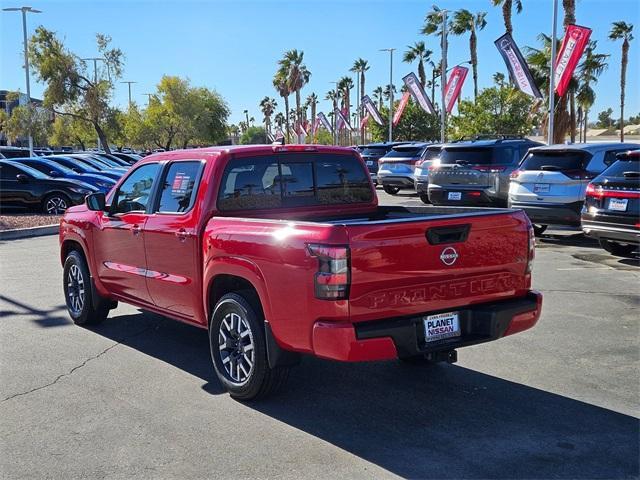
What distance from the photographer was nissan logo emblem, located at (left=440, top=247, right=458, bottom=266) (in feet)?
14.2

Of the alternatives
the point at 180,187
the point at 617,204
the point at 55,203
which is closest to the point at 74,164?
the point at 55,203

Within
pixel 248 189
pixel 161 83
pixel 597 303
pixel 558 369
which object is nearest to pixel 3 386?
pixel 248 189

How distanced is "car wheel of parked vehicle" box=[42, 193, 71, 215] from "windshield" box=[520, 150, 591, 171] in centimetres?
1238

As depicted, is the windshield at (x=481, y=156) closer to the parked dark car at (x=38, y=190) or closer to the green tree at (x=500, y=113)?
the parked dark car at (x=38, y=190)

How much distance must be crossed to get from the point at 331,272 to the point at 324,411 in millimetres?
1182

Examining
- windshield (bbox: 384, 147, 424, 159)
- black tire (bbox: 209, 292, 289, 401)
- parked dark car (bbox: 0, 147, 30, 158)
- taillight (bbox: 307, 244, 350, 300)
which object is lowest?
black tire (bbox: 209, 292, 289, 401)

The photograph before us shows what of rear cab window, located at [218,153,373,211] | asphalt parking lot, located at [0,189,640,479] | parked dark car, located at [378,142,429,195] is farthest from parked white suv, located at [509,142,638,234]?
parked dark car, located at [378,142,429,195]

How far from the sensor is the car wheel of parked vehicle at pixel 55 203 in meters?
18.3

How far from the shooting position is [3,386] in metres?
5.21

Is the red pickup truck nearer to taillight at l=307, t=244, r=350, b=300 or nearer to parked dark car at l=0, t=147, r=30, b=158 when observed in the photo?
taillight at l=307, t=244, r=350, b=300

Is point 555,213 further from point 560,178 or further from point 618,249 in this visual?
point 618,249

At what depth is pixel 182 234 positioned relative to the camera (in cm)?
528

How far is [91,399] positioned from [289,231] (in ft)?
6.68

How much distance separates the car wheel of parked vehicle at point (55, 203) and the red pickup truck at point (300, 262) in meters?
12.8
